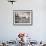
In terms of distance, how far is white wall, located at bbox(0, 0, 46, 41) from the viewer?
4.90 meters

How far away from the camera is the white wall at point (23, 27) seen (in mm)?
4897

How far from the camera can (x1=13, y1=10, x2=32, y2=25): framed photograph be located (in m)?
4.91

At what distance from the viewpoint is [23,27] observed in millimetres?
4934

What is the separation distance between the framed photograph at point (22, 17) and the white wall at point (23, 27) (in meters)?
0.11

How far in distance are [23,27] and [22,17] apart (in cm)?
38

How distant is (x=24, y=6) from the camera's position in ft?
16.2

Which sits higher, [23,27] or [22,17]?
[22,17]

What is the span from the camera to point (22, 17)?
493cm

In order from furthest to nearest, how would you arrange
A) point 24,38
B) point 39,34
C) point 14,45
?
point 39,34 < point 14,45 < point 24,38

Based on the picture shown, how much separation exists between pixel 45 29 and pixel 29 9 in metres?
0.97

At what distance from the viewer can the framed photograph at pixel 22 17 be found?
4.91 metres

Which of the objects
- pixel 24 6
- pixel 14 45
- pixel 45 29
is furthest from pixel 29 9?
pixel 14 45

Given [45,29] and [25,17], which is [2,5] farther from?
[45,29]

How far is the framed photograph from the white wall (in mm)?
114
